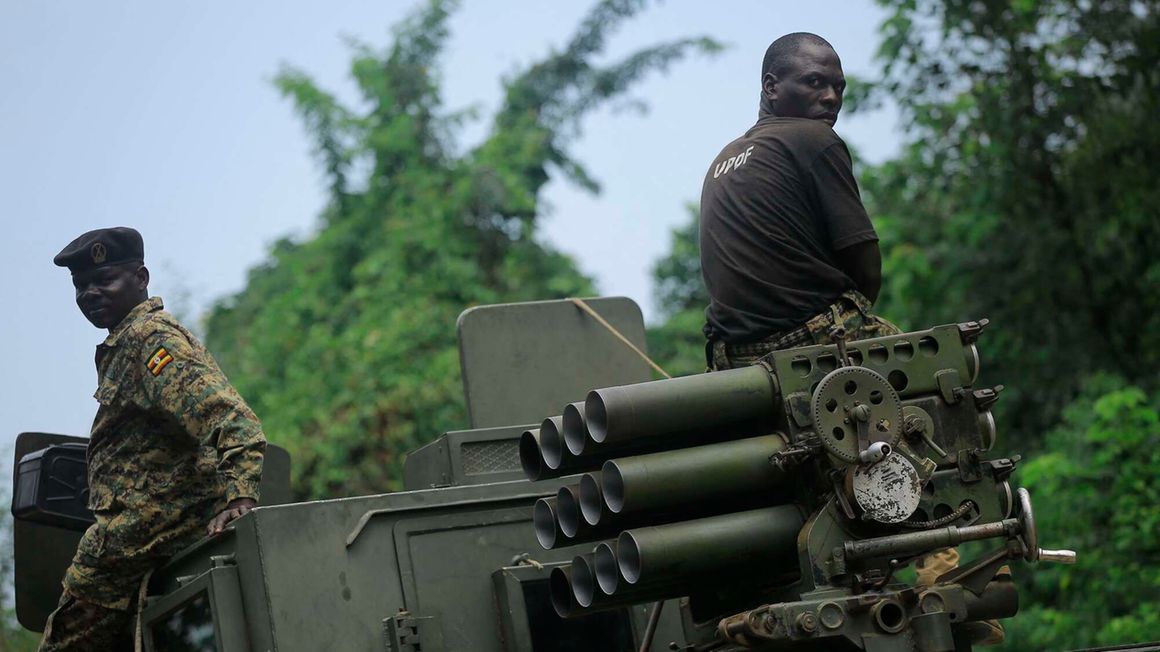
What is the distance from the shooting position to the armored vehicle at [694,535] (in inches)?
166

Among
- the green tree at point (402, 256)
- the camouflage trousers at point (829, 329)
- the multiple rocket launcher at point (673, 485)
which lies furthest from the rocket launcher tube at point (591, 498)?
the green tree at point (402, 256)

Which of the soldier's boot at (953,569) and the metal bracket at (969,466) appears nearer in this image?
the metal bracket at (969,466)

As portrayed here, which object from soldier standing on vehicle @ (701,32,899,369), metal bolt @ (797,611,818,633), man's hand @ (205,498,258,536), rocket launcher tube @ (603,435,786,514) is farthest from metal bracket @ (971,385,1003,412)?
man's hand @ (205,498,258,536)

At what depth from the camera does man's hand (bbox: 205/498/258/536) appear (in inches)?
205

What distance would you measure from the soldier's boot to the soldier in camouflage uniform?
220cm

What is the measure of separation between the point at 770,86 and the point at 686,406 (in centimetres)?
128

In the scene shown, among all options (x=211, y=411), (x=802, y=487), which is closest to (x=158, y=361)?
(x=211, y=411)

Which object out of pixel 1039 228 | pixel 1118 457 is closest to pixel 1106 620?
pixel 1118 457

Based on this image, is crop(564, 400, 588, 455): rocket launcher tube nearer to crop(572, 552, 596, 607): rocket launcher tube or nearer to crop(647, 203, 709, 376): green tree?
crop(572, 552, 596, 607): rocket launcher tube

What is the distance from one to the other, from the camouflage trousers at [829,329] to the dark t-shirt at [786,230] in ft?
0.08

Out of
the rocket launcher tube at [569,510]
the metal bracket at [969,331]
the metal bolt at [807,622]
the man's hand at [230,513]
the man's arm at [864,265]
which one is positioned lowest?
the metal bolt at [807,622]

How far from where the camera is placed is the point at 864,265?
4832 mm

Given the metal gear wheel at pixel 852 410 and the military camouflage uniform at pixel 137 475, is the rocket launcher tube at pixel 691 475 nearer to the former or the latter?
the metal gear wheel at pixel 852 410

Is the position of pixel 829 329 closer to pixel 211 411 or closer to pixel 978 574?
pixel 978 574
